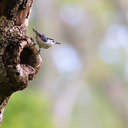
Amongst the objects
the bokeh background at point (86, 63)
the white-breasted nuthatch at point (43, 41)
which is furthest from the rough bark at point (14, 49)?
the bokeh background at point (86, 63)

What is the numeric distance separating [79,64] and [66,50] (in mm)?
689

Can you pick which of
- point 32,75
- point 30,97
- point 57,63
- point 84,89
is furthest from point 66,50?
point 32,75

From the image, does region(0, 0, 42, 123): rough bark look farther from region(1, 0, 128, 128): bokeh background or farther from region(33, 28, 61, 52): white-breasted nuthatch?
region(1, 0, 128, 128): bokeh background

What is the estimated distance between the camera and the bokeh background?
13039 mm

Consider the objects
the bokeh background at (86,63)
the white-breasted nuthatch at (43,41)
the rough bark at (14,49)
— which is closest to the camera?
the rough bark at (14,49)

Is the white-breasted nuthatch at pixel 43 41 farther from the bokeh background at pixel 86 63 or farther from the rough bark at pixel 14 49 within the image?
the bokeh background at pixel 86 63

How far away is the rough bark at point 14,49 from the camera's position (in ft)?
5.79

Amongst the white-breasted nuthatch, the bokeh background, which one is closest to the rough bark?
the white-breasted nuthatch

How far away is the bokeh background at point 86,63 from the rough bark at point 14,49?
9955mm

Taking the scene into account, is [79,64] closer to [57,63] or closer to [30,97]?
[57,63]

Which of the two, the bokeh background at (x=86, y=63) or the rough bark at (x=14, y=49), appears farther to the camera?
the bokeh background at (x=86, y=63)

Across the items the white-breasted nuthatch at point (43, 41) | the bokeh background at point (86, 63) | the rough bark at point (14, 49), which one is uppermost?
the rough bark at point (14, 49)

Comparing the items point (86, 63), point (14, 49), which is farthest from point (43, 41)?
point (86, 63)

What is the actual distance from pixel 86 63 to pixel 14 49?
12400mm
